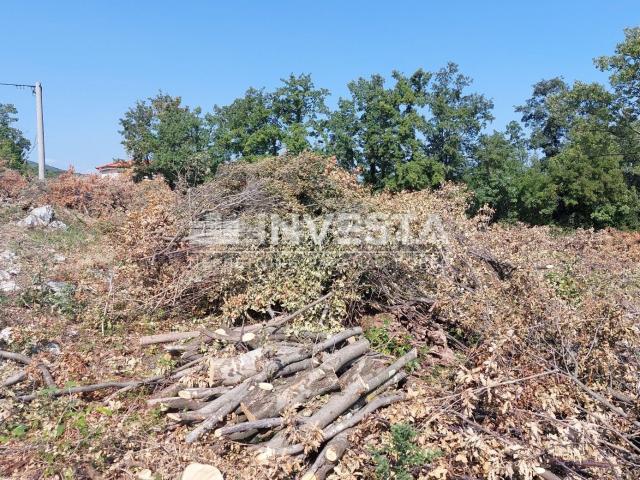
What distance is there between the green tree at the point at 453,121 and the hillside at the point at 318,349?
10.8m

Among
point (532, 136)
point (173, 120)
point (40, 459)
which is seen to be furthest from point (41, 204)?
point (532, 136)

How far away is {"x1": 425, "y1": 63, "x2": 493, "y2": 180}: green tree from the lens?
1686 cm

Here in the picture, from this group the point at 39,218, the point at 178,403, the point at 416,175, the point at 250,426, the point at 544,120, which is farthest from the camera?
the point at 544,120

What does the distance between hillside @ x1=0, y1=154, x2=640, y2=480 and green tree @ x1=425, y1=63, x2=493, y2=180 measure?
35.3 feet

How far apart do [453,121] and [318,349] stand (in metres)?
15.0

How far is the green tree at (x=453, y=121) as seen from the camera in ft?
55.3

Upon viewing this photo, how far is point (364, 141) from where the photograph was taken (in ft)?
55.0

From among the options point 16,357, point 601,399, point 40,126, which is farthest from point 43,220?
point 601,399

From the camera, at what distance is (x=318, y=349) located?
155 inches

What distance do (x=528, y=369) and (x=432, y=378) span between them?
2.86ft

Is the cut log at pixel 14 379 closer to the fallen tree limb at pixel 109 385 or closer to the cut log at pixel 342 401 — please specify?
the fallen tree limb at pixel 109 385

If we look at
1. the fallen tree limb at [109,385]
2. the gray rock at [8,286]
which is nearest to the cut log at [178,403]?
the fallen tree limb at [109,385]

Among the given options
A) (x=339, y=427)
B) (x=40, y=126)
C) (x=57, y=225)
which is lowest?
(x=339, y=427)

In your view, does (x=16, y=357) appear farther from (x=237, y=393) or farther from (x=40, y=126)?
(x=40, y=126)
